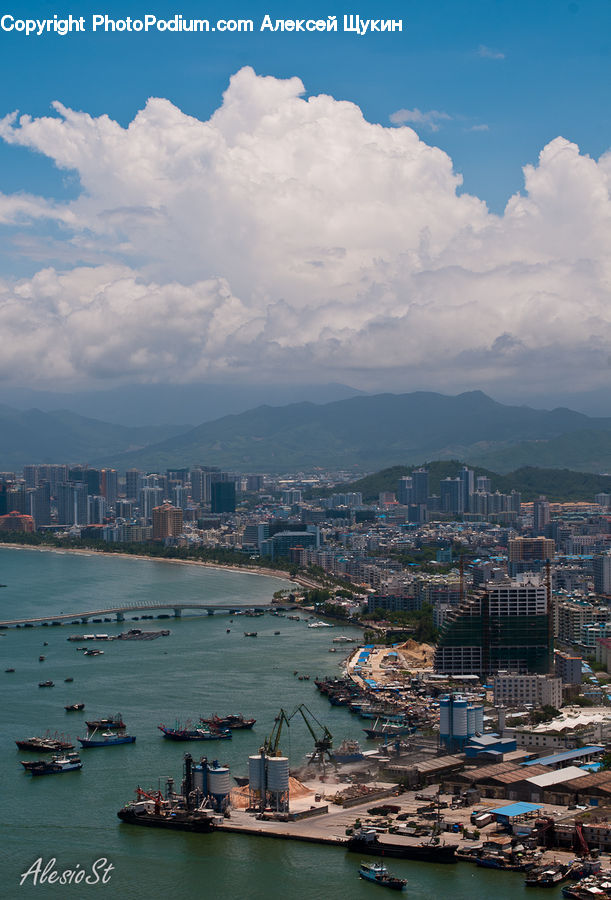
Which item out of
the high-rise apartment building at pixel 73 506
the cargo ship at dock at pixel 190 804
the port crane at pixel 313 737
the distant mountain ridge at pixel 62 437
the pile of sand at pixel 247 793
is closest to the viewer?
the cargo ship at dock at pixel 190 804

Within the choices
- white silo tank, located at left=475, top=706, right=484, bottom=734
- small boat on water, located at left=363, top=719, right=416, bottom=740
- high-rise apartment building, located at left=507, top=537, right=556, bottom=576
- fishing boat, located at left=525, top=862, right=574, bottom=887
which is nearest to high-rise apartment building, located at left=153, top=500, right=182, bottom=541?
high-rise apartment building, located at left=507, top=537, right=556, bottom=576

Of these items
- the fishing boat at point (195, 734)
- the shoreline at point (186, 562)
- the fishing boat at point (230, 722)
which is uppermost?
the shoreline at point (186, 562)

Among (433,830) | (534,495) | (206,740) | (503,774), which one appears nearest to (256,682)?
(206,740)

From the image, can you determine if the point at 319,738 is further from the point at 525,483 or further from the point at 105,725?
the point at 525,483

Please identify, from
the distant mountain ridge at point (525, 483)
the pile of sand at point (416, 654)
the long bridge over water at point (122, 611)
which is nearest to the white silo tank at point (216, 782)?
the pile of sand at point (416, 654)

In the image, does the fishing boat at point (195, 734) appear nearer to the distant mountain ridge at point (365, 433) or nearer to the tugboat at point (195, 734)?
the tugboat at point (195, 734)

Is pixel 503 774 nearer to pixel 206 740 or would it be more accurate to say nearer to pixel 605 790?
pixel 605 790
